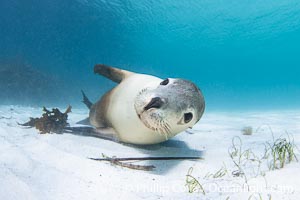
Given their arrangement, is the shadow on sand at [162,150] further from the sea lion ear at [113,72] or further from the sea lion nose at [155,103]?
the sea lion ear at [113,72]

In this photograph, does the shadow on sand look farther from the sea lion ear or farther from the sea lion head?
the sea lion ear

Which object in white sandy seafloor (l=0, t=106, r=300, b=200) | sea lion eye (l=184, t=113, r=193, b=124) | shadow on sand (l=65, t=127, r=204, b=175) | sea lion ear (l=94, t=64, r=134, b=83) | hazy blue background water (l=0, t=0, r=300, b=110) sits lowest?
white sandy seafloor (l=0, t=106, r=300, b=200)

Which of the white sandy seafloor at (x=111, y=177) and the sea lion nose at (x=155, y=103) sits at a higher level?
the sea lion nose at (x=155, y=103)

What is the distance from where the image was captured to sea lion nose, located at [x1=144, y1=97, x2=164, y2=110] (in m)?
2.67

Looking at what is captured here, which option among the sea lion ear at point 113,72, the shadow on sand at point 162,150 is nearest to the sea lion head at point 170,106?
the shadow on sand at point 162,150

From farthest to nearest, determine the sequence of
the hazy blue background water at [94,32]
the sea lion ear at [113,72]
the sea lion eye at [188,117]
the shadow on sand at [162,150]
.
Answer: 1. the hazy blue background water at [94,32]
2. the sea lion ear at [113,72]
3. the shadow on sand at [162,150]
4. the sea lion eye at [188,117]

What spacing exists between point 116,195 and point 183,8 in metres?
38.9

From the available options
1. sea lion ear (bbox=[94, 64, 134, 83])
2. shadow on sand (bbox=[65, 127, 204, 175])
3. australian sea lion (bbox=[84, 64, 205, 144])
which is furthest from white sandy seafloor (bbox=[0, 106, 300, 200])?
sea lion ear (bbox=[94, 64, 134, 83])

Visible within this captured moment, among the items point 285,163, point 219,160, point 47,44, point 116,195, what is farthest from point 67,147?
point 47,44

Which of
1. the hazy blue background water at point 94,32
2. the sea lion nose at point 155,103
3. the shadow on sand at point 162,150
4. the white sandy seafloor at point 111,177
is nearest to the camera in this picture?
the white sandy seafloor at point 111,177

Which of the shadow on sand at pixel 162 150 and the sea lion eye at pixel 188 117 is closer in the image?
the sea lion eye at pixel 188 117

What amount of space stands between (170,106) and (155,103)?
17 cm

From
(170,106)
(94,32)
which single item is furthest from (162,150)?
(94,32)

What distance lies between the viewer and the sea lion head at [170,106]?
→ 269 cm
